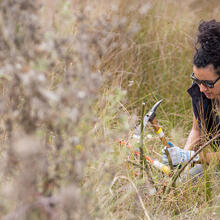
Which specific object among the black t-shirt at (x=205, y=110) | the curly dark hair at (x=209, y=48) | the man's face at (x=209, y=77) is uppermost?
the curly dark hair at (x=209, y=48)

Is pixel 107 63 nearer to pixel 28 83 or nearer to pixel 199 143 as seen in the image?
pixel 199 143

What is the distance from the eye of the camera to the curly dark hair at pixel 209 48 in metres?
2.04

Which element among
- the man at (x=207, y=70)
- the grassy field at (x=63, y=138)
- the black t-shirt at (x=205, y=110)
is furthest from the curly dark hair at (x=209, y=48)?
the grassy field at (x=63, y=138)

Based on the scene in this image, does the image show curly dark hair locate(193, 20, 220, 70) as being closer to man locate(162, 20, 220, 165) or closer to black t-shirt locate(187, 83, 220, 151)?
man locate(162, 20, 220, 165)

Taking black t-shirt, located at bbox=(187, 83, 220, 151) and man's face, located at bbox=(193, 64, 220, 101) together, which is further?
black t-shirt, located at bbox=(187, 83, 220, 151)

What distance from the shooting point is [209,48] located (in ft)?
6.75

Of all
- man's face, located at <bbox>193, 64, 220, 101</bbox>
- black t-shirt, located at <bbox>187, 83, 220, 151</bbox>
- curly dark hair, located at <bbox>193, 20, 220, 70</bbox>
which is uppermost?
curly dark hair, located at <bbox>193, 20, 220, 70</bbox>

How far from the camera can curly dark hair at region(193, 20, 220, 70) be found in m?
2.04

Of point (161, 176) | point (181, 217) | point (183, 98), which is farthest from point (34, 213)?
point (183, 98)

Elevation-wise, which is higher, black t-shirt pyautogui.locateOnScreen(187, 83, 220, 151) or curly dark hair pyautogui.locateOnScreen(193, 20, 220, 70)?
curly dark hair pyautogui.locateOnScreen(193, 20, 220, 70)

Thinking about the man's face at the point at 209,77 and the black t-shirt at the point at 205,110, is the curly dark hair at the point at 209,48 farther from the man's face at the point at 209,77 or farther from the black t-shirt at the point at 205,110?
the black t-shirt at the point at 205,110

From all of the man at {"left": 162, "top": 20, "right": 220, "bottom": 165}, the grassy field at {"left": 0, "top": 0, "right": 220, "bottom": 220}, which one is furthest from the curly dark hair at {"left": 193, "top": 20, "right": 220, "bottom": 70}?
the grassy field at {"left": 0, "top": 0, "right": 220, "bottom": 220}

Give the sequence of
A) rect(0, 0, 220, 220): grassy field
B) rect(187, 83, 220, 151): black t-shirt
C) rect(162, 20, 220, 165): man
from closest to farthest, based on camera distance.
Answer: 1. rect(0, 0, 220, 220): grassy field
2. rect(162, 20, 220, 165): man
3. rect(187, 83, 220, 151): black t-shirt

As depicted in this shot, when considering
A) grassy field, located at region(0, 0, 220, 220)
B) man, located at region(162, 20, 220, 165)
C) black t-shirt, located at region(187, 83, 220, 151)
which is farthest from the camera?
black t-shirt, located at region(187, 83, 220, 151)
